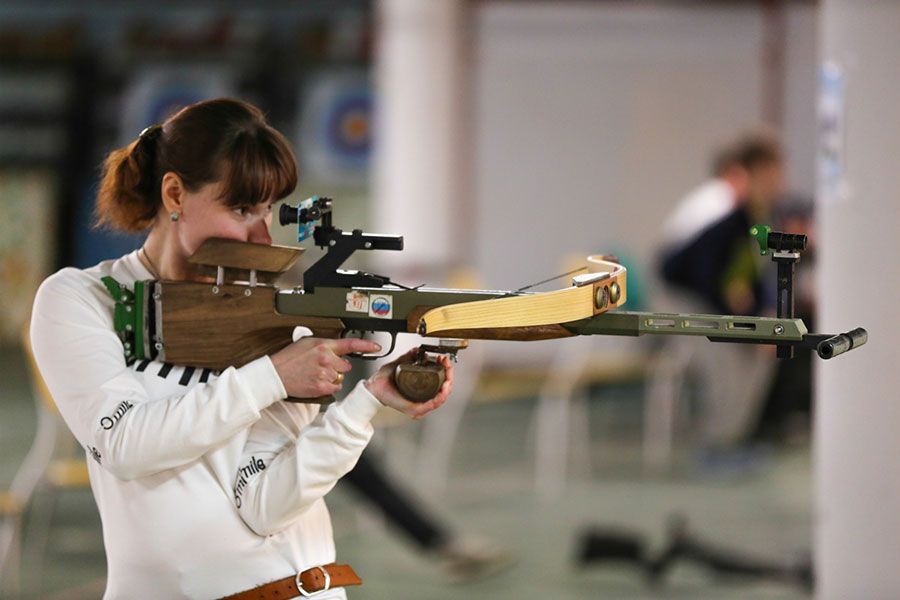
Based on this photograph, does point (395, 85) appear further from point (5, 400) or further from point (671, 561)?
point (671, 561)

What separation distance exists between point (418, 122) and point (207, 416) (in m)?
7.42

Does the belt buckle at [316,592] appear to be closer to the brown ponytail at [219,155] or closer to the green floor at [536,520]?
the brown ponytail at [219,155]

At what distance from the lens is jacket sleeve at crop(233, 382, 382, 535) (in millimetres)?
1808

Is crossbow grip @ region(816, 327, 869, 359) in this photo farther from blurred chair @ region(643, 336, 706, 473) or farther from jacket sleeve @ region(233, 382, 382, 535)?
→ blurred chair @ region(643, 336, 706, 473)

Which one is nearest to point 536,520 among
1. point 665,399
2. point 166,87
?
point 665,399

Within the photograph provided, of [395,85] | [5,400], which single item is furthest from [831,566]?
[5,400]

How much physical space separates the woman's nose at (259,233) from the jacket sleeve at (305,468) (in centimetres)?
26

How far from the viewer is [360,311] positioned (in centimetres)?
188

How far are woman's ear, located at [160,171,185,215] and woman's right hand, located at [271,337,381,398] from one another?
254 millimetres

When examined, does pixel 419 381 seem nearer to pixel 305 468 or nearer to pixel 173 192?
pixel 305 468

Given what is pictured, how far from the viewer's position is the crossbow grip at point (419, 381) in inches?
70.7

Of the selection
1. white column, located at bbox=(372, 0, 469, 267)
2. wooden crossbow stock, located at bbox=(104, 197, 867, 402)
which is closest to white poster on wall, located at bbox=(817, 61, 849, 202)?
wooden crossbow stock, located at bbox=(104, 197, 867, 402)

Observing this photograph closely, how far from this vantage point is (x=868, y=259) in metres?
3.32

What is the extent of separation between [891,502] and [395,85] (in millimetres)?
6187
